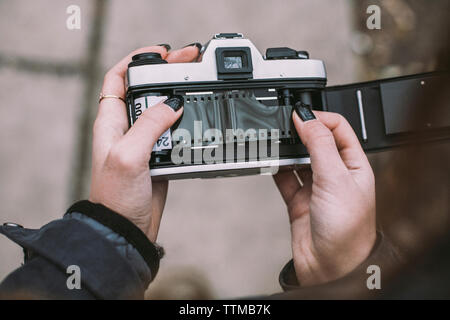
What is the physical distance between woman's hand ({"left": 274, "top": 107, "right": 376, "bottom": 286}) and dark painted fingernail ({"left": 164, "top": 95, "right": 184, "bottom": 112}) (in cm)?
18

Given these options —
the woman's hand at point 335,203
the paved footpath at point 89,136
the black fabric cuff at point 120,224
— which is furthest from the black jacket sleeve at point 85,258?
the paved footpath at point 89,136

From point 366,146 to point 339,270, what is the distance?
0.23 m

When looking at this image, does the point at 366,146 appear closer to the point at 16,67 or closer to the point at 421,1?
the point at 421,1

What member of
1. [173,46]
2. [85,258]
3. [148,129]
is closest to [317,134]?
[148,129]

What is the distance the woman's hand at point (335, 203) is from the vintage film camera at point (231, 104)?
0.13 ft

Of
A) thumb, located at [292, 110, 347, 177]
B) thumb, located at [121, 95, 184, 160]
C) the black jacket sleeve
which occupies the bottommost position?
the black jacket sleeve

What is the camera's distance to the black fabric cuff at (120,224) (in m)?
0.57

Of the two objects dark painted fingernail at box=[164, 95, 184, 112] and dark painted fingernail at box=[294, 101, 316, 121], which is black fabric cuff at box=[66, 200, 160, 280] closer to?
dark painted fingernail at box=[164, 95, 184, 112]

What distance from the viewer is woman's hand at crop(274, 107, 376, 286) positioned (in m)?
0.61

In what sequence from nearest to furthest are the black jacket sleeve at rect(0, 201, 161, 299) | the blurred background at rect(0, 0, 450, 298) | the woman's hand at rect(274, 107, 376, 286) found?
the black jacket sleeve at rect(0, 201, 161, 299) → the woman's hand at rect(274, 107, 376, 286) → the blurred background at rect(0, 0, 450, 298)

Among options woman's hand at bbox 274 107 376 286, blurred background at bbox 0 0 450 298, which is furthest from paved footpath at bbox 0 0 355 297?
woman's hand at bbox 274 107 376 286

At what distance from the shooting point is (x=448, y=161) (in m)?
0.74

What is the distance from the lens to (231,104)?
24.8 inches
